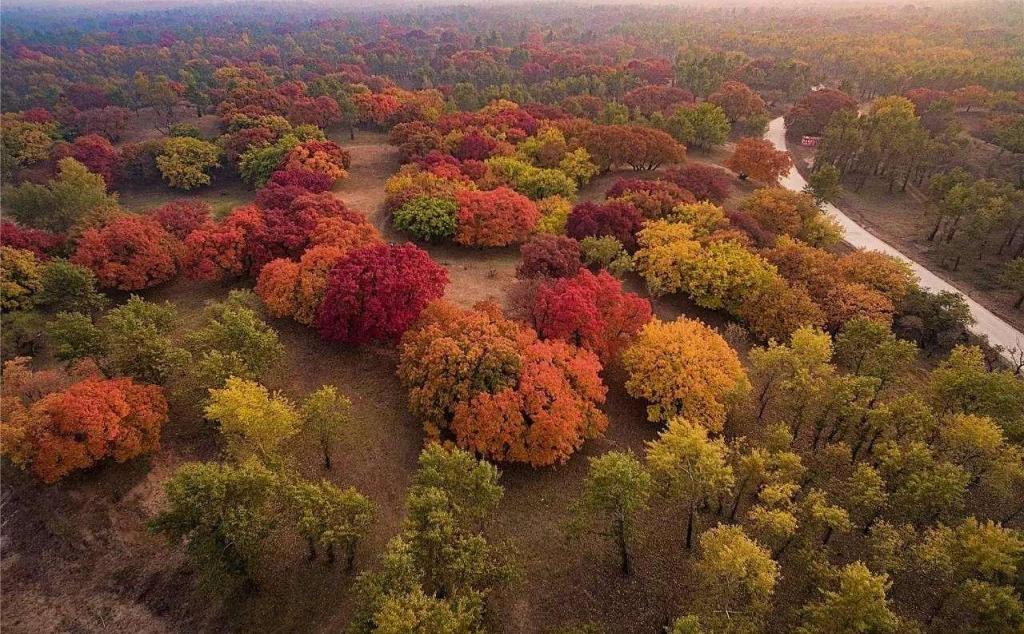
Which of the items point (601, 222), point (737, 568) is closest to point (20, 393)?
point (737, 568)

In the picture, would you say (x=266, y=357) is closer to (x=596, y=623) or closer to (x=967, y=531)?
(x=596, y=623)

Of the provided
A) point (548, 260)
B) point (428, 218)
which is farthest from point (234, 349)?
point (548, 260)

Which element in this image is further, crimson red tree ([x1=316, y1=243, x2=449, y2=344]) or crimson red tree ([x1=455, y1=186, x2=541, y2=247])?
crimson red tree ([x1=455, y1=186, x2=541, y2=247])

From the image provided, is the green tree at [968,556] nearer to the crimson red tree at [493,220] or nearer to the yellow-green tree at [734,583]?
the yellow-green tree at [734,583]

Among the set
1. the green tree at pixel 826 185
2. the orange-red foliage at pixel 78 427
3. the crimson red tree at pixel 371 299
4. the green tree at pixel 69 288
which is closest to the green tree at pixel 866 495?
the crimson red tree at pixel 371 299

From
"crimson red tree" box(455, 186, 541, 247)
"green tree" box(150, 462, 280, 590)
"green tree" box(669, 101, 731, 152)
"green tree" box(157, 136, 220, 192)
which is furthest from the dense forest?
"green tree" box(669, 101, 731, 152)

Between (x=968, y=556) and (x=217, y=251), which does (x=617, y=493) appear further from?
(x=217, y=251)

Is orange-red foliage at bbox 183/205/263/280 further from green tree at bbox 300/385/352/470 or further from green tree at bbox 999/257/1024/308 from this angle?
green tree at bbox 999/257/1024/308
